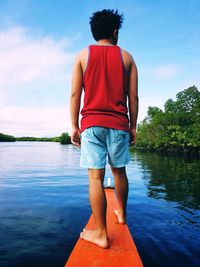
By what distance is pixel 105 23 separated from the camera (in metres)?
2.95

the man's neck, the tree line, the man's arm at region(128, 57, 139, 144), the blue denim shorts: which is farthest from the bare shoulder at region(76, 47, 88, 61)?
the tree line

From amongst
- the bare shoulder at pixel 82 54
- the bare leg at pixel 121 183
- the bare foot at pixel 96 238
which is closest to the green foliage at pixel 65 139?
the bare leg at pixel 121 183

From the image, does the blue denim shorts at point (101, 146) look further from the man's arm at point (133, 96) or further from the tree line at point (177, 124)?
the tree line at point (177, 124)

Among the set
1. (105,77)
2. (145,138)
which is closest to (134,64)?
(105,77)

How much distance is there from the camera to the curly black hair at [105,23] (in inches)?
116

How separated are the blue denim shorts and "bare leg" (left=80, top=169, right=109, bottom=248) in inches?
4.1

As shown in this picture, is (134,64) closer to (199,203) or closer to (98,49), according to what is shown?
(98,49)

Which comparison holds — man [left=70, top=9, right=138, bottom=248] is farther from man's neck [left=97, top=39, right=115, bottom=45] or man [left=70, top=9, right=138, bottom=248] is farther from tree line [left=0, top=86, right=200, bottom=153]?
tree line [left=0, top=86, right=200, bottom=153]

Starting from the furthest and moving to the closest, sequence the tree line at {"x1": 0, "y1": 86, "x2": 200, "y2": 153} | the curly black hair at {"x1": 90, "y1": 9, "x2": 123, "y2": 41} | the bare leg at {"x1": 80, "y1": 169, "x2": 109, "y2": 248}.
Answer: the tree line at {"x1": 0, "y1": 86, "x2": 200, "y2": 153}, the curly black hair at {"x1": 90, "y1": 9, "x2": 123, "y2": 41}, the bare leg at {"x1": 80, "y1": 169, "x2": 109, "y2": 248}

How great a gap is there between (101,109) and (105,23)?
99 centimetres

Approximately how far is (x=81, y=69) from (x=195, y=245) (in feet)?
11.3

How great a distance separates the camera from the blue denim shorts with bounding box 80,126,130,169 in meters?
2.72

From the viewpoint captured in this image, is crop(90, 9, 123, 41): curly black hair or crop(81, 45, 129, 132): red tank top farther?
crop(90, 9, 123, 41): curly black hair

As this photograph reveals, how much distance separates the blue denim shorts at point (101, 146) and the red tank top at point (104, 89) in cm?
7
